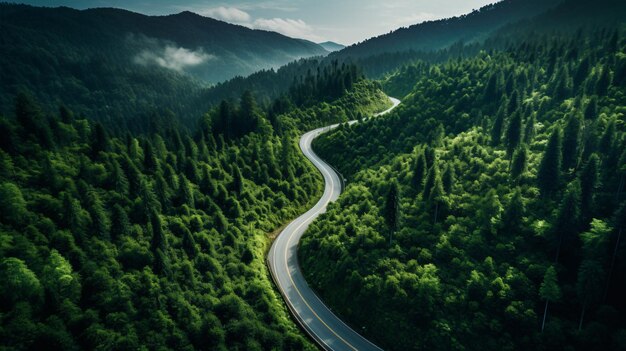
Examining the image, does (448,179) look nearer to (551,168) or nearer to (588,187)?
(551,168)

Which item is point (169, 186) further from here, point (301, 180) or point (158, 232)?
point (301, 180)

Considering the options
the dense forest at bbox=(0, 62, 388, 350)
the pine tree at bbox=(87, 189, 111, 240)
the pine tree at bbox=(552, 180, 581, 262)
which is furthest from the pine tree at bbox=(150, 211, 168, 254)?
the pine tree at bbox=(552, 180, 581, 262)

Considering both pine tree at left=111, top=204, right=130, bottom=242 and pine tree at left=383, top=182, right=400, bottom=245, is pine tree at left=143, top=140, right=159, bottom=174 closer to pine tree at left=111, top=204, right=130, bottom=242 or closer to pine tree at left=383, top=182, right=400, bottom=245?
pine tree at left=111, top=204, right=130, bottom=242

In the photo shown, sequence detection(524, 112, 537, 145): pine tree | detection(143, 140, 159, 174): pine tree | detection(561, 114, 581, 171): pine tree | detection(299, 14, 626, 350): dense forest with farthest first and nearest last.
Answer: detection(524, 112, 537, 145): pine tree < detection(143, 140, 159, 174): pine tree < detection(561, 114, 581, 171): pine tree < detection(299, 14, 626, 350): dense forest

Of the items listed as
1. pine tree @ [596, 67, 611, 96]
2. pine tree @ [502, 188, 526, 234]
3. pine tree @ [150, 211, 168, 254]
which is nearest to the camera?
pine tree @ [150, 211, 168, 254]

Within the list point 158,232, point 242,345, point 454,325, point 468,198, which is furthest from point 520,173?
point 158,232

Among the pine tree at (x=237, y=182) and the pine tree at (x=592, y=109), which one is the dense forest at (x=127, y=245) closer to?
the pine tree at (x=237, y=182)

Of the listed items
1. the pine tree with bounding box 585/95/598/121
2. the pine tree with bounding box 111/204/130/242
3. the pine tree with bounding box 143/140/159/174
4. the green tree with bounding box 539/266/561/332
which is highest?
the pine tree with bounding box 585/95/598/121

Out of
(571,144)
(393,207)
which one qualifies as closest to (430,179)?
(393,207)
